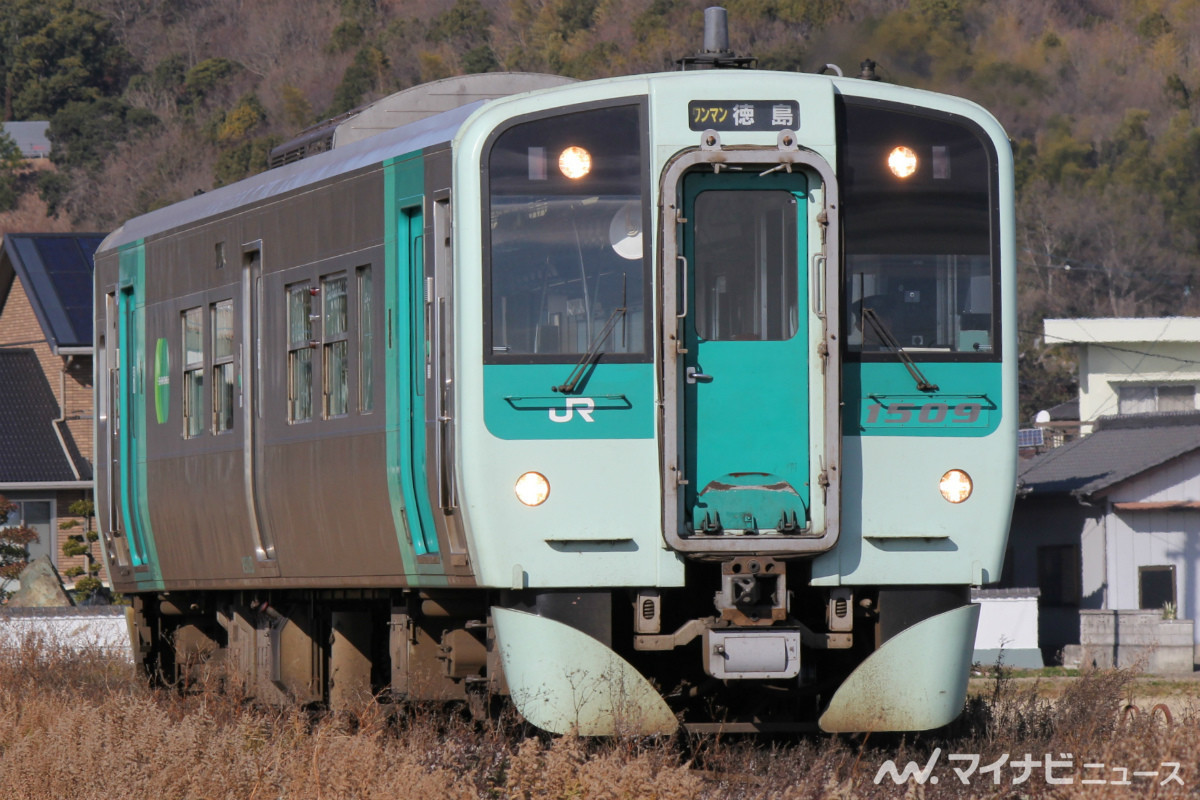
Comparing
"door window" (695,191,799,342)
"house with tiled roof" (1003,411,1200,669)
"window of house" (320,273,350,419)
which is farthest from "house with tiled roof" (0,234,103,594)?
"door window" (695,191,799,342)

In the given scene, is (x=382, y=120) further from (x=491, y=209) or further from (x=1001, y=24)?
(x=1001, y=24)

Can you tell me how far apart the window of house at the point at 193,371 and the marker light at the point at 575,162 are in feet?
12.5

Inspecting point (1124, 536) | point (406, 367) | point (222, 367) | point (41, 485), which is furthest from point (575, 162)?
point (41, 485)

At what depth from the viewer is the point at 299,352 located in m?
10.6

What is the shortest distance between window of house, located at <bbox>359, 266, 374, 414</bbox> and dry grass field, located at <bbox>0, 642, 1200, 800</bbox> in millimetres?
1592

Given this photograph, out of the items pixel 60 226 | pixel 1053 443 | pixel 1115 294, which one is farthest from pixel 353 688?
pixel 60 226

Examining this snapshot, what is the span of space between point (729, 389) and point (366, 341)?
2219mm

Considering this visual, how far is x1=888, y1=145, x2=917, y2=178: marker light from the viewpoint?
8898 millimetres

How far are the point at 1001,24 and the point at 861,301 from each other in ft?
139

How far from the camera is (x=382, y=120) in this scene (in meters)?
11.9

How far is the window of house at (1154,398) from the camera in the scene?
38.5 m

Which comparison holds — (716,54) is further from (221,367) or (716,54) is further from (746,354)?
(221,367)

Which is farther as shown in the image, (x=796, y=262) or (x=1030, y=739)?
(x=1030, y=739)

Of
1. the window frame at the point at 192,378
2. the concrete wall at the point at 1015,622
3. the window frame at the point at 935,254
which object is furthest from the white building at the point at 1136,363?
the window frame at the point at 935,254
